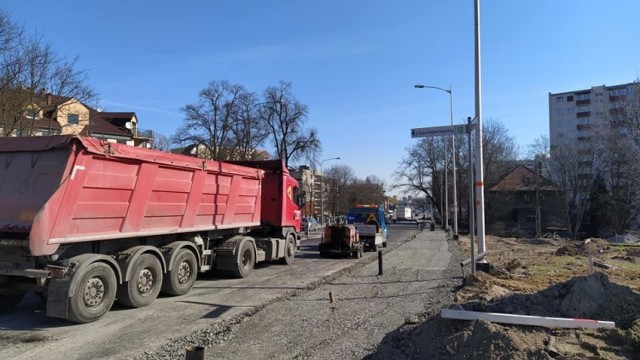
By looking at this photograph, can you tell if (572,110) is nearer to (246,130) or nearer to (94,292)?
(246,130)

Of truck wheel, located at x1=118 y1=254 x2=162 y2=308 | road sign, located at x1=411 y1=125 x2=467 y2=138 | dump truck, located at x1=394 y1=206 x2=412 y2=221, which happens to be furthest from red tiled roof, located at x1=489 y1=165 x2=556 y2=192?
truck wheel, located at x1=118 y1=254 x2=162 y2=308

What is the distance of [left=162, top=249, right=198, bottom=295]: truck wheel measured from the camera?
11219 mm

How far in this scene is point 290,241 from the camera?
1869 cm

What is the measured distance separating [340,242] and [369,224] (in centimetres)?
508

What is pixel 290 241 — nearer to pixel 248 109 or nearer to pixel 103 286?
pixel 103 286

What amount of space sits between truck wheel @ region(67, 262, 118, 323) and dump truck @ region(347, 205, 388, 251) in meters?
16.9

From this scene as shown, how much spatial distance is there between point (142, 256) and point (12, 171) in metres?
2.76

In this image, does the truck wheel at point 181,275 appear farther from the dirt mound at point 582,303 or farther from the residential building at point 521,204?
the residential building at point 521,204

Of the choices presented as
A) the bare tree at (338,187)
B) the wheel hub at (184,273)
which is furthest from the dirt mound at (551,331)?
the bare tree at (338,187)

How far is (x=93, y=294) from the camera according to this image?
28.8ft

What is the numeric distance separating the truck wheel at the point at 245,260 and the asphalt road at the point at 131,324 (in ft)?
2.34

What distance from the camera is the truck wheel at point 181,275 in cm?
1122

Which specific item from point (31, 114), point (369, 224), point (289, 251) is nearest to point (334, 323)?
point (289, 251)

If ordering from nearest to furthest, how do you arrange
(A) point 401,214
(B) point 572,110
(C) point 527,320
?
(C) point 527,320, (A) point 401,214, (B) point 572,110
